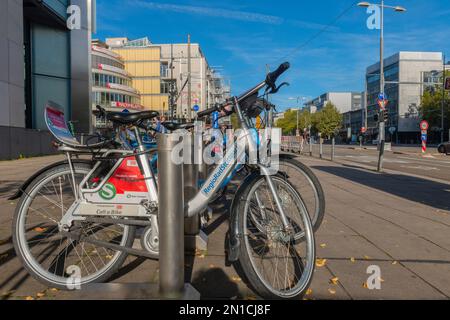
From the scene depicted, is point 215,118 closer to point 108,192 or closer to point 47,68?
point 108,192

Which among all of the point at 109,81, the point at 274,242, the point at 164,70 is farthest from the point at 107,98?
the point at 274,242

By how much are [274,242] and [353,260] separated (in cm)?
100

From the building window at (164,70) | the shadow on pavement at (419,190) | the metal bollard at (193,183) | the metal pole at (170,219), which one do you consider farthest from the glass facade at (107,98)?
the metal pole at (170,219)

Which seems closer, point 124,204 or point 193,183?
point 124,204

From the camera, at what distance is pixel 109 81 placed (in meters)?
63.5

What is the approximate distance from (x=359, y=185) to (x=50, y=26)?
2220 centimetres

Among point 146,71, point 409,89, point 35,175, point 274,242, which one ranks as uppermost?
point 146,71

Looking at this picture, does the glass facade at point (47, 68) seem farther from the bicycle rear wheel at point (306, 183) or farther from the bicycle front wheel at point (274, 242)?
the bicycle front wheel at point (274, 242)

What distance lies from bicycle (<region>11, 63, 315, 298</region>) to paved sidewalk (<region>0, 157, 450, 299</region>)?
0.76 feet

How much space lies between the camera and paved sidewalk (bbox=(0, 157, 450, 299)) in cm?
270

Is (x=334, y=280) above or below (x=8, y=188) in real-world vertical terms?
below
